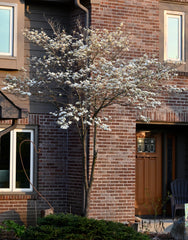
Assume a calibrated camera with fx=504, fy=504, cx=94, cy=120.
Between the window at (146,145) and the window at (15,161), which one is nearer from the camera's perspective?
the window at (15,161)

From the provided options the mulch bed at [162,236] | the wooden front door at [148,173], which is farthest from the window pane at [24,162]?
the wooden front door at [148,173]

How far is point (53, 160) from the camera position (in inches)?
458

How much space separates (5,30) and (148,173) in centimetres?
536

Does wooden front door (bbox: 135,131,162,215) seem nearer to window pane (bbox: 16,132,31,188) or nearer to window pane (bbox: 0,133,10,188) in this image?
window pane (bbox: 16,132,31,188)

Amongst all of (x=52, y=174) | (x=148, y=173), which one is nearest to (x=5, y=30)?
(x=52, y=174)

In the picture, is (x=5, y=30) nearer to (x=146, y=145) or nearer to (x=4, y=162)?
(x=4, y=162)

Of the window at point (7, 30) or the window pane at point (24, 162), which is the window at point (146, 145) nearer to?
the window pane at point (24, 162)

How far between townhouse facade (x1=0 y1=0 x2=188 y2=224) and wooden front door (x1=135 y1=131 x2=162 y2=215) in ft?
5.31

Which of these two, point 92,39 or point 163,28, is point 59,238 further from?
point 163,28

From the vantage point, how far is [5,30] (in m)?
11.4

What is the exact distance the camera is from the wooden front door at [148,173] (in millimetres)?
13391

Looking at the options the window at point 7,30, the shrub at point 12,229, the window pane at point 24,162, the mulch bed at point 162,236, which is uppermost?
the window at point 7,30

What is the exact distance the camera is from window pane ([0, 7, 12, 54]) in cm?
1136

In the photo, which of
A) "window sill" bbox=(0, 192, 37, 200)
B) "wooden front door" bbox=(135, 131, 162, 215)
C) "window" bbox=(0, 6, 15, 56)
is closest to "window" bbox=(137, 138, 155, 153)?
"wooden front door" bbox=(135, 131, 162, 215)
